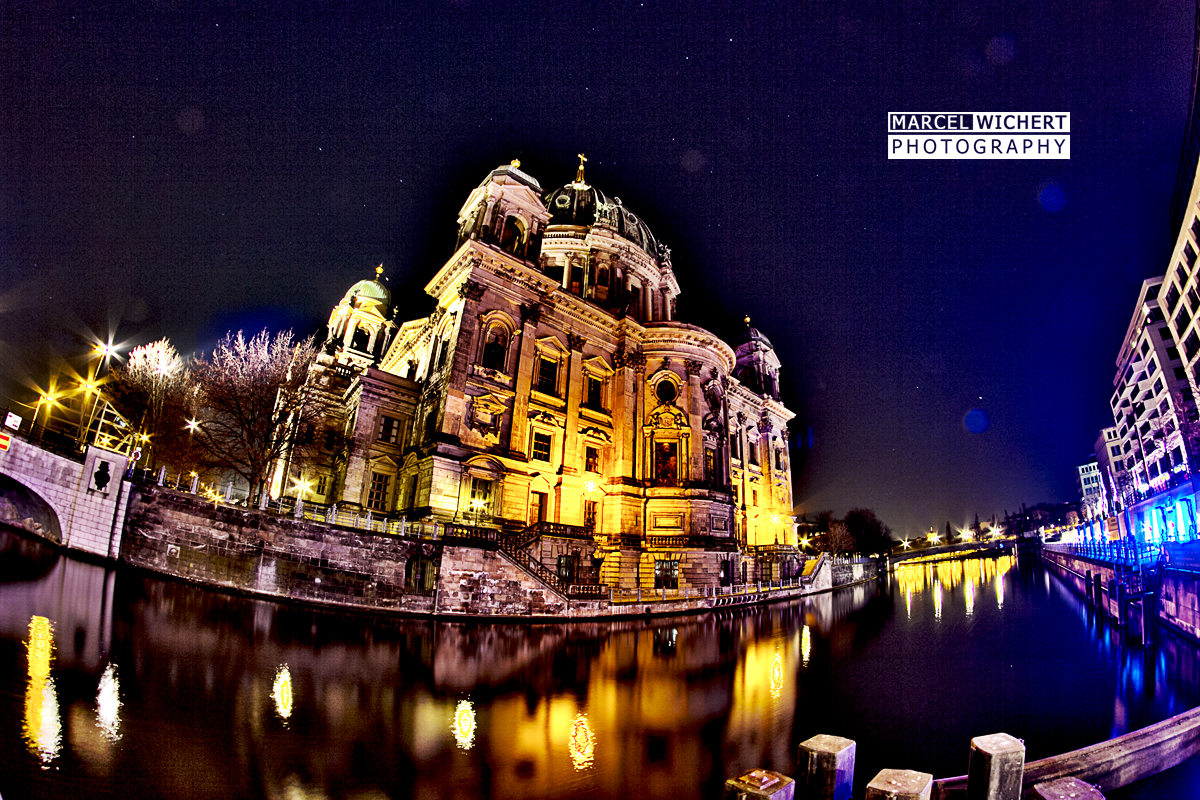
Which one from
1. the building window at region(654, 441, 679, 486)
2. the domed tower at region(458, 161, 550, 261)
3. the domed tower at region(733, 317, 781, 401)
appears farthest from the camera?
the domed tower at region(733, 317, 781, 401)

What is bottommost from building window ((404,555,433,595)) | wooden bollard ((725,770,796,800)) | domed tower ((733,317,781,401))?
building window ((404,555,433,595))

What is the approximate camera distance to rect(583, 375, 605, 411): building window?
116ft

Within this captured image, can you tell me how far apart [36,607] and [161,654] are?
5605 millimetres

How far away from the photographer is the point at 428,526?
22.2m

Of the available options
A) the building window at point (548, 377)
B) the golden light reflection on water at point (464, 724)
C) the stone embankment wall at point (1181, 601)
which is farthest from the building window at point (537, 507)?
the stone embankment wall at point (1181, 601)

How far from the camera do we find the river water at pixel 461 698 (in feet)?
19.2

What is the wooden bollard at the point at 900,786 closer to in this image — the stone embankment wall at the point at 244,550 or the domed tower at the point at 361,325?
the stone embankment wall at the point at 244,550

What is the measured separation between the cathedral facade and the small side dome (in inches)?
648

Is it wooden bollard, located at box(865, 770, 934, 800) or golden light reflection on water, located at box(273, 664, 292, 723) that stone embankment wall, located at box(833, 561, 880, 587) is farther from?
wooden bollard, located at box(865, 770, 934, 800)

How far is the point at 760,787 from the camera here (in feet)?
13.5

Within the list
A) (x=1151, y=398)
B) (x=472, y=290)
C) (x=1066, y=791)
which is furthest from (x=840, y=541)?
(x=1066, y=791)

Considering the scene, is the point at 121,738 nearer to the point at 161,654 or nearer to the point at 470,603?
the point at 161,654

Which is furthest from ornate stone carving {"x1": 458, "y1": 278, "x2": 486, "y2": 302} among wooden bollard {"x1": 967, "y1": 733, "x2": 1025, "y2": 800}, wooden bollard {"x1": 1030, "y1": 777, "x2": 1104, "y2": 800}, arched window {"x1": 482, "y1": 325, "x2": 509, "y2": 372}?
wooden bollard {"x1": 1030, "y1": 777, "x2": 1104, "y2": 800}

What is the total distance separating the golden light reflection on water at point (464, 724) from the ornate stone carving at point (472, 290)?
24.2 m
